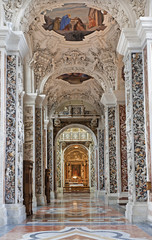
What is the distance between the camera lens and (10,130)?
32.6 ft

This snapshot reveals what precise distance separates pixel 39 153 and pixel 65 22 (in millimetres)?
6171

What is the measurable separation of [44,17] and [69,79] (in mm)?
8086

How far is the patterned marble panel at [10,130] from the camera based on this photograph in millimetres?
9648

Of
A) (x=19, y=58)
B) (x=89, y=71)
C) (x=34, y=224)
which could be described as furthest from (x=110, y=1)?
(x=89, y=71)

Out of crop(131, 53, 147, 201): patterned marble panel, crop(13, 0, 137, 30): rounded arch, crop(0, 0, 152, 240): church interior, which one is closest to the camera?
crop(0, 0, 152, 240): church interior

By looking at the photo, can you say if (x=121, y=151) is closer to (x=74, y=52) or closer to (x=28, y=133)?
(x=28, y=133)

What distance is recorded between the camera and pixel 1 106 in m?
9.55

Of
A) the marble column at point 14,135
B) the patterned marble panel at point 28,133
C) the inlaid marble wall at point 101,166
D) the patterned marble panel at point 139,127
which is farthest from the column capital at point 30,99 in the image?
the inlaid marble wall at point 101,166

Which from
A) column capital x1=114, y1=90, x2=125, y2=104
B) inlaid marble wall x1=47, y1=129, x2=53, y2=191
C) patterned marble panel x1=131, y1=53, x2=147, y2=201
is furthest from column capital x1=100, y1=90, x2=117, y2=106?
inlaid marble wall x1=47, y1=129, x2=53, y2=191

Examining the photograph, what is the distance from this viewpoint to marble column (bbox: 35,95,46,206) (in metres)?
16.9

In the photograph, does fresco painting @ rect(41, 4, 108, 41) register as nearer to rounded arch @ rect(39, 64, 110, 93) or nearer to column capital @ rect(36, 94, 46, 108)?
rounded arch @ rect(39, 64, 110, 93)

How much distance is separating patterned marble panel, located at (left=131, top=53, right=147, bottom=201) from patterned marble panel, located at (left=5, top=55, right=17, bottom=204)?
3.31 m

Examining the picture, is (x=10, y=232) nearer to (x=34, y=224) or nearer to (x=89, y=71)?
(x=34, y=224)

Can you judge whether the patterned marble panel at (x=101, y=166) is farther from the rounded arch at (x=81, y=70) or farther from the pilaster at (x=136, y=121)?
the pilaster at (x=136, y=121)
